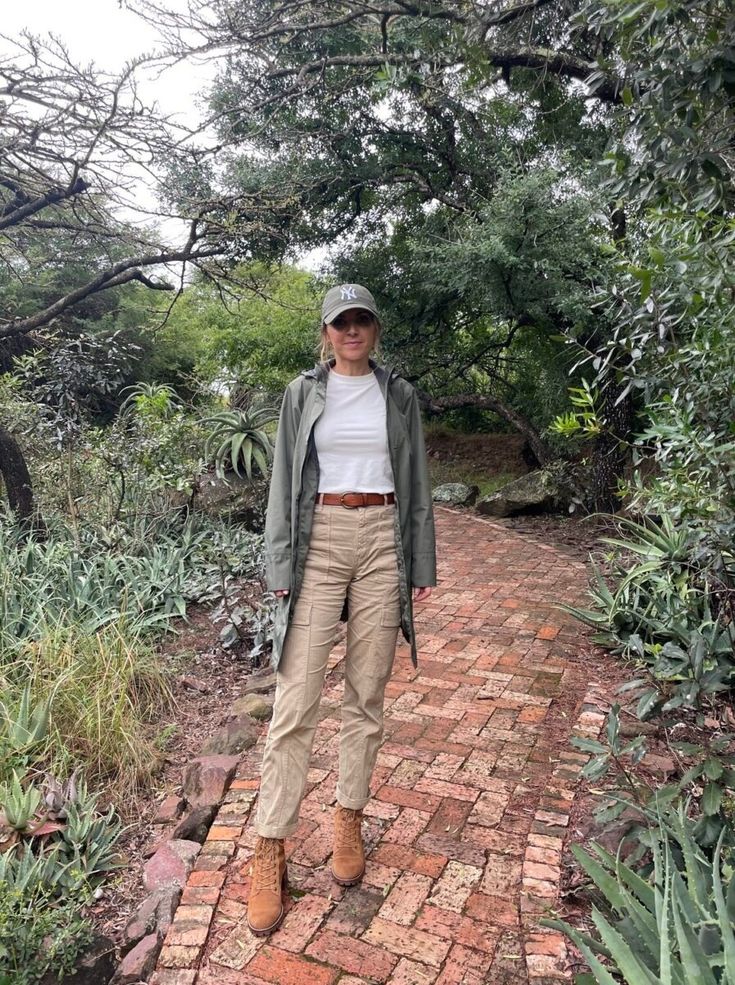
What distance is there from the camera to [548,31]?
20.1 ft

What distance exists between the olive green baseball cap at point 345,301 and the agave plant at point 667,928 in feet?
5.12

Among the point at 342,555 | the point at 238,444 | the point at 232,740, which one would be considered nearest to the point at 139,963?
the point at 232,740

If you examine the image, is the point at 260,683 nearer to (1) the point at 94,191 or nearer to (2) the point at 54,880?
(2) the point at 54,880

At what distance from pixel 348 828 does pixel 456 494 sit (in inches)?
262

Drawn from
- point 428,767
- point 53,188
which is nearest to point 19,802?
point 428,767

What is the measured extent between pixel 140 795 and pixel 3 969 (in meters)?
0.91

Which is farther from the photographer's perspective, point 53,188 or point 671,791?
point 53,188

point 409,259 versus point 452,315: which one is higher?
point 409,259

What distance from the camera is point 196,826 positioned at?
2447 mm

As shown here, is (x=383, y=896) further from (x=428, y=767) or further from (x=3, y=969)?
(x=3, y=969)

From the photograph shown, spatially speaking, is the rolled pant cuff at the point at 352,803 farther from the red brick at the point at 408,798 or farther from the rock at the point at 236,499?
the rock at the point at 236,499

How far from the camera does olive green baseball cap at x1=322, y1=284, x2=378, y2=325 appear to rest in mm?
2024

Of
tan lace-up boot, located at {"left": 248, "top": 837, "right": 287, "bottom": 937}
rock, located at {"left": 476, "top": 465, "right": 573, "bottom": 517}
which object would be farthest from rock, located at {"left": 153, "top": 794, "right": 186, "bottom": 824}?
rock, located at {"left": 476, "top": 465, "right": 573, "bottom": 517}

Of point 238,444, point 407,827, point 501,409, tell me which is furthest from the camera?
point 501,409
